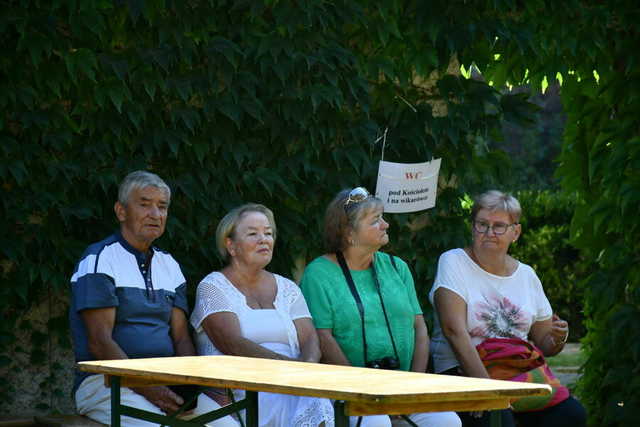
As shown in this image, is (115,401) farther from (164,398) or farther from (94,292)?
(94,292)

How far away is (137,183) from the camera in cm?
498

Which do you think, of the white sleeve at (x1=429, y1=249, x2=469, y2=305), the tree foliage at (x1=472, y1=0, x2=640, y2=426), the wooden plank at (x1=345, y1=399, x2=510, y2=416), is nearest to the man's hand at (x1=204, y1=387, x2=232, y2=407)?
the white sleeve at (x1=429, y1=249, x2=469, y2=305)

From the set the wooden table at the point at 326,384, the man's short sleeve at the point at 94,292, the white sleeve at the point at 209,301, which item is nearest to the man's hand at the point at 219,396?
the white sleeve at the point at 209,301

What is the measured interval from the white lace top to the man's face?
1.07ft

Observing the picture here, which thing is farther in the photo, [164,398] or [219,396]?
[219,396]

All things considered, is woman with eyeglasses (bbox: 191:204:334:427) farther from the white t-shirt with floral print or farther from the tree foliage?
the tree foliage

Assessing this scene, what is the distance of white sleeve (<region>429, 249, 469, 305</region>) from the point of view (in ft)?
17.4

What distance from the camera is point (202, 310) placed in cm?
495

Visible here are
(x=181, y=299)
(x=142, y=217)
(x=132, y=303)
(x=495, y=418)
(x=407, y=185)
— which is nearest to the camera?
(x=495, y=418)

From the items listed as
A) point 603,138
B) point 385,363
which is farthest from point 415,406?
point 603,138

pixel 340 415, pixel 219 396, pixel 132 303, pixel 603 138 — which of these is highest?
pixel 603 138

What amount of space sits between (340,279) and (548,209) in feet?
24.0

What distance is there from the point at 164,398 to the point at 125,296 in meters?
0.48

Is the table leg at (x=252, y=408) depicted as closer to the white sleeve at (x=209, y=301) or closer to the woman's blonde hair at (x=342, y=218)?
the white sleeve at (x=209, y=301)
